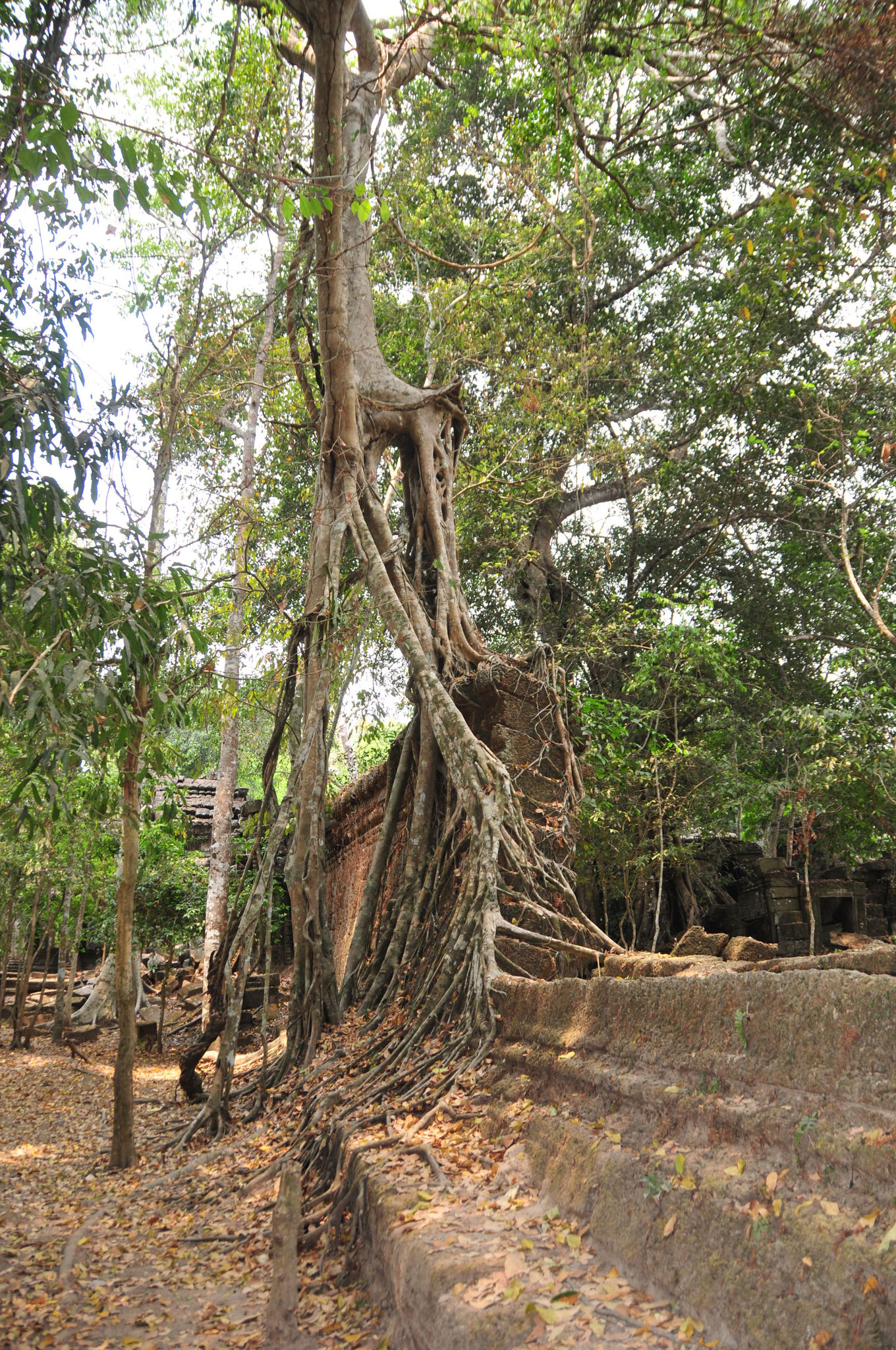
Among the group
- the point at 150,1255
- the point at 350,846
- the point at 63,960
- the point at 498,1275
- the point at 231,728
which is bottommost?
the point at 150,1255

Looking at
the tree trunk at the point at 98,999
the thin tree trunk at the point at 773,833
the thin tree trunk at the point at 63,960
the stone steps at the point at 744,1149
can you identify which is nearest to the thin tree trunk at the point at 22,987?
the thin tree trunk at the point at 63,960

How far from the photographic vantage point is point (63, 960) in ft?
36.1

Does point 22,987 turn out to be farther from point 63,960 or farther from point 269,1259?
point 269,1259

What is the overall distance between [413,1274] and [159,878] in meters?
9.27

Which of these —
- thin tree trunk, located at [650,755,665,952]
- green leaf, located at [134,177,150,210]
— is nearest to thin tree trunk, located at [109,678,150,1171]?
green leaf, located at [134,177,150,210]

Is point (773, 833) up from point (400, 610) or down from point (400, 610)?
down

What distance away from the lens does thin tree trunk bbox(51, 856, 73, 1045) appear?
10555 mm

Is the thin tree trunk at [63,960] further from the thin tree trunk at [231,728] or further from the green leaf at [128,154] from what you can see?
the green leaf at [128,154]

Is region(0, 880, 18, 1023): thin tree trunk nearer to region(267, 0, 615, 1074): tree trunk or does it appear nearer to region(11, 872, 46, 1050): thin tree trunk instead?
region(11, 872, 46, 1050): thin tree trunk

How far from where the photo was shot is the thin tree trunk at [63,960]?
1055cm

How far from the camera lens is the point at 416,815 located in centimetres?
582

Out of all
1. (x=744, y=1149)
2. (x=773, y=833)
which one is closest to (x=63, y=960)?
(x=773, y=833)

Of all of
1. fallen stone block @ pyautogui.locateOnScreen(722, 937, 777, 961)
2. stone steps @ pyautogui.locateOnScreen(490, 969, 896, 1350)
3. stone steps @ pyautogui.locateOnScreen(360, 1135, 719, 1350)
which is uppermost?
fallen stone block @ pyautogui.locateOnScreen(722, 937, 777, 961)

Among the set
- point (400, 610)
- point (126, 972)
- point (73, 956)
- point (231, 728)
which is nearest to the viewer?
point (126, 972)
